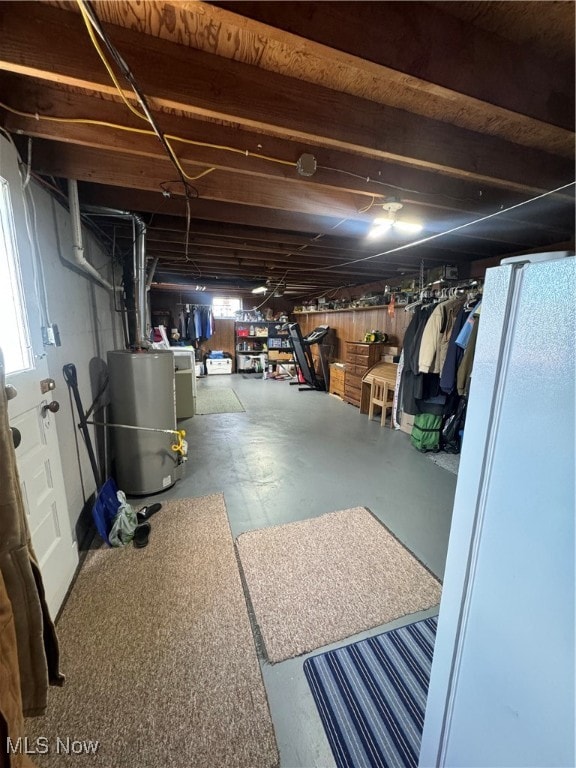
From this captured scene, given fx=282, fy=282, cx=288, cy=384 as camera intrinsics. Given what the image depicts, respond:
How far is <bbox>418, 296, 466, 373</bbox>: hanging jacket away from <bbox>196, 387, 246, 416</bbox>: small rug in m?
3.10

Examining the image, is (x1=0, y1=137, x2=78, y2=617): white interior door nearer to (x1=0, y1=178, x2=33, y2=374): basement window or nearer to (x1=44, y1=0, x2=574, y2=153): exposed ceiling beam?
(x1=0, y1=178, x2=33, y2=374): basement window

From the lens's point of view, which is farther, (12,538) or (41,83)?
(41,83)

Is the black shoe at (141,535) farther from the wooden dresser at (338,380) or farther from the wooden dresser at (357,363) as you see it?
the wooden dresser at (338,380)

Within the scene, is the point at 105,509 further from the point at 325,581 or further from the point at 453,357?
the point at 453,357

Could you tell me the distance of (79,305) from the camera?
2107mm

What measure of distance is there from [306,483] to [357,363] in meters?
2.93

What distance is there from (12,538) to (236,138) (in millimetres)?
1951

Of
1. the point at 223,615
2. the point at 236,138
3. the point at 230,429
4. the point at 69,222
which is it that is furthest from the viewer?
the point at 230,429

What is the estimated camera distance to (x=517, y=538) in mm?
542

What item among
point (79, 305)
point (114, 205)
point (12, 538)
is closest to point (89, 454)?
point (79, 305)

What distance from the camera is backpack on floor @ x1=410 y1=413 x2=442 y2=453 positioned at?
10.8 feet

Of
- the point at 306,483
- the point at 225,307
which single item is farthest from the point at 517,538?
the point at 225,307

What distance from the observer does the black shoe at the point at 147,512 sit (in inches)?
81.1

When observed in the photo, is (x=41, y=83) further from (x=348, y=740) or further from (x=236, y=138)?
(x=348, y=740)
